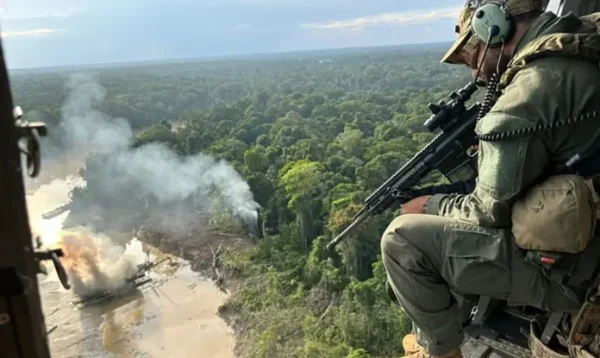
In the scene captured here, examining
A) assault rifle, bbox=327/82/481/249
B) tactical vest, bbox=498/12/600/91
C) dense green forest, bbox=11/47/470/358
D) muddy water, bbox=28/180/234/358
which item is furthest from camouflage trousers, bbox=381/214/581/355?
muddy water, bbox=28/180/234/358

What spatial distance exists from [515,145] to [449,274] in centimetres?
34

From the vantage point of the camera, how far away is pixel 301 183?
11.9m

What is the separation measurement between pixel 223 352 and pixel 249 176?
16.7ft

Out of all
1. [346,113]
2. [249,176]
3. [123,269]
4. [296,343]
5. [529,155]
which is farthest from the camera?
[346,113]

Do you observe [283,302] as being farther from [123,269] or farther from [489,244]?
[489,244]

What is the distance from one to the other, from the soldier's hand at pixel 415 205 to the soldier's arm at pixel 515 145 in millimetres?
264

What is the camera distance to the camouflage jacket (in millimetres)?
1131

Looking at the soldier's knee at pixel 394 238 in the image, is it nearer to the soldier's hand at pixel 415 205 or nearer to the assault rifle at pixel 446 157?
the soldier's hand at pixel 415 205

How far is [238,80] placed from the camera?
105ft

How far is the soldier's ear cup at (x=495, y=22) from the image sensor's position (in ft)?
4.36

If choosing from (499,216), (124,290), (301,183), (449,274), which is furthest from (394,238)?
(124,290)

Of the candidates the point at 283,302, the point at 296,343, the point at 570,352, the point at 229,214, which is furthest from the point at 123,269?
the point at 570,352

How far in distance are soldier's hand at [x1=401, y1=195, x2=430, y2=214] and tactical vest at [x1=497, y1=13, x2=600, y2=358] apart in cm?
35

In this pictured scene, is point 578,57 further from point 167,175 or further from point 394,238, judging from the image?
point 167,175
